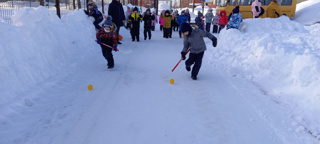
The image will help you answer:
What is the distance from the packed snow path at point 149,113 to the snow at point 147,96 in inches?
0.6

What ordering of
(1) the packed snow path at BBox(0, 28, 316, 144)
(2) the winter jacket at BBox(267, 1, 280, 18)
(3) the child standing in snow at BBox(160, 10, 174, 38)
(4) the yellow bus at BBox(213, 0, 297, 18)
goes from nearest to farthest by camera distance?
1. (1) the packed snow path at BBox(0, 28, 316, 144)
2. (2) the winter jacket at BBox(267, 1, 280, 18)
3. (3) the child standing in snow at BBox(160, 10, 174, 38)
4. (4) the yellow bus at BBox(213, 0, 297, 18)

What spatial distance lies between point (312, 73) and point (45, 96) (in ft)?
18.0

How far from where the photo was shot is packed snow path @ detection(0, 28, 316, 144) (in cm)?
346

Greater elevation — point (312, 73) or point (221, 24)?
point (221, 24)

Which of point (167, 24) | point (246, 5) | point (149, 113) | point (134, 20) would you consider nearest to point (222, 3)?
point (246, 5)

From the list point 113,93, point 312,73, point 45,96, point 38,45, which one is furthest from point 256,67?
point 38,45

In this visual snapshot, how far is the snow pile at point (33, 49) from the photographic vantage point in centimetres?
484

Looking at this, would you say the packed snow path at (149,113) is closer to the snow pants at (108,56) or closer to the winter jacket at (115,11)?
the snow pants at (108,56)

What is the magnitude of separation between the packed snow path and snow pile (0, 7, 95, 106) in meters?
0.37

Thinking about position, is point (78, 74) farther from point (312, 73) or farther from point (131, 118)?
point (312, 73)

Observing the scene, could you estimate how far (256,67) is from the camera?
6641 millimetres

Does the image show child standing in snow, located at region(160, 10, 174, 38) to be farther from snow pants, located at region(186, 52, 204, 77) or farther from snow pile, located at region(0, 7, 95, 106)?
snow pants, located at region(186, 52, 204, 77)

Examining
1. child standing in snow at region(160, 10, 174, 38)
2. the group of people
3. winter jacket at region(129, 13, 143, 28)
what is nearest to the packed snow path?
the group of people

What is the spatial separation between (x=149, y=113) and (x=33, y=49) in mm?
3875
